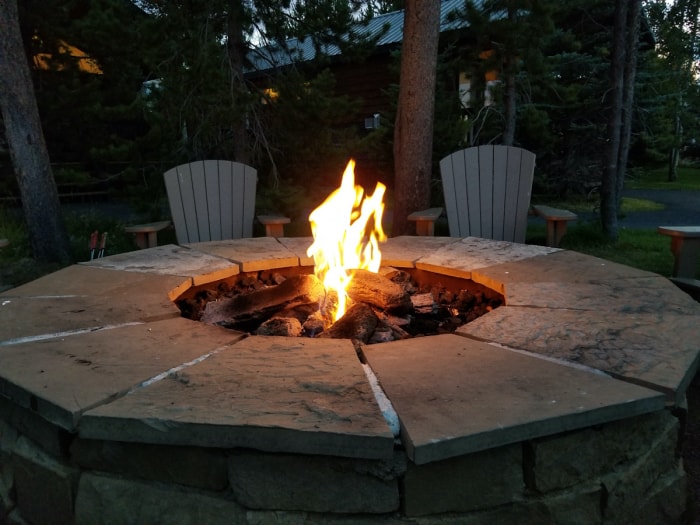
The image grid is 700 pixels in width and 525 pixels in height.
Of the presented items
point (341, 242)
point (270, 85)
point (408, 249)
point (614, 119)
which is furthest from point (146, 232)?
point (614, 119)

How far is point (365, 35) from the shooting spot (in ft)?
17.1

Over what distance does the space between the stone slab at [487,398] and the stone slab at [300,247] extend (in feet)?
4.13

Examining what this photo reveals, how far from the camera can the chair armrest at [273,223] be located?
11.9 feet

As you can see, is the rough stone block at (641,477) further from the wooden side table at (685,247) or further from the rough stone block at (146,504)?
the wooden side table at (685,247)

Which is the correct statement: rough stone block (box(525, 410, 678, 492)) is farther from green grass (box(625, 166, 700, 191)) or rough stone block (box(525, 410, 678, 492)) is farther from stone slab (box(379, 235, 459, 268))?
green grass (box(625, 166, 700, 191))

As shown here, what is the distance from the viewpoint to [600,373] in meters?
1.34

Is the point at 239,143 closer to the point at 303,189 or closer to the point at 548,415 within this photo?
the point at 303,189

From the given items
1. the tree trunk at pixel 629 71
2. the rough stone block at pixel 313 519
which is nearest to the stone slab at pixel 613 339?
the rough stone block at pixel 313 519

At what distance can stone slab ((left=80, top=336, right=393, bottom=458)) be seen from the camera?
106cm

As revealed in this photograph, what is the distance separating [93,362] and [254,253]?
1388 millimetres

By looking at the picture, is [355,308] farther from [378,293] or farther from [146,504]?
[146,504]

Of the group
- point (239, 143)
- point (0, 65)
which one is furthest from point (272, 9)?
point (0, 65)

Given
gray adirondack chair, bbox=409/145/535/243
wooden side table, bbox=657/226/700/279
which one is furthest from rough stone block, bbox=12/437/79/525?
gray adirondack chair, bbox=409/145/535/243

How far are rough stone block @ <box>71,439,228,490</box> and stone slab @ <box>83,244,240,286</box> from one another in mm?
1161
